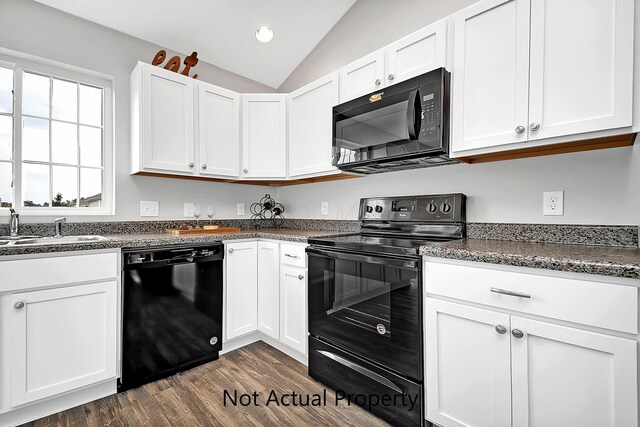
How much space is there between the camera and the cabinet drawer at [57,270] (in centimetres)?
147

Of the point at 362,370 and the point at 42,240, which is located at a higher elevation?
the point at 42,240

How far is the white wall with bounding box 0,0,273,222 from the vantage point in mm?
1994

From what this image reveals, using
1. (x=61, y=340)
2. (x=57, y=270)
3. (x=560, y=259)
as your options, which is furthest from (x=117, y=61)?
(x=560, y=259)

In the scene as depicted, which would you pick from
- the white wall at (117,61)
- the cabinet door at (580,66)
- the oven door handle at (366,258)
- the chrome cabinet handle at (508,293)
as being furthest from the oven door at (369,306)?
the white wall at (117,61)

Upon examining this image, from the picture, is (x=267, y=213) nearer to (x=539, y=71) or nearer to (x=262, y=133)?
(x=262, y=133)

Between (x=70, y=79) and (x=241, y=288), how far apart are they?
2004mm

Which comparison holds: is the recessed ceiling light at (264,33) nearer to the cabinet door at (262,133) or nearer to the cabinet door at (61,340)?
the cabinet door at (262,133)

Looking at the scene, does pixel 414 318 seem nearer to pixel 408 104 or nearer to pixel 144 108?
pixel 408 104

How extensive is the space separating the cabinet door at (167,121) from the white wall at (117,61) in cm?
31

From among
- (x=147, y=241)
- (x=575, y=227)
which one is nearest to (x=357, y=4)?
(x=575, y=227)

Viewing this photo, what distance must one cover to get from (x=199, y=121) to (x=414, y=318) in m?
2.15

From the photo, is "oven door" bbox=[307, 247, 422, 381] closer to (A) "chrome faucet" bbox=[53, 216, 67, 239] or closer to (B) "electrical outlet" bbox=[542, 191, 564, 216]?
(B) "electrical outlet" bbox=[542, 191, 564, 216]

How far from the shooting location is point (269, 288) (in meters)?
2.32

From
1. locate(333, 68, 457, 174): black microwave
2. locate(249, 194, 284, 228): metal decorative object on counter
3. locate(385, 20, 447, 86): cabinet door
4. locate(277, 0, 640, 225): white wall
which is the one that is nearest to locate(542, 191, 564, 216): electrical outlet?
locate(277, 0, 640, 225): white wall
